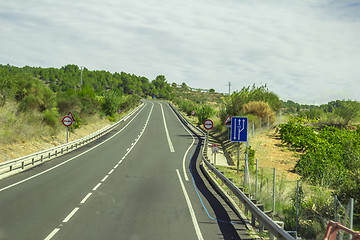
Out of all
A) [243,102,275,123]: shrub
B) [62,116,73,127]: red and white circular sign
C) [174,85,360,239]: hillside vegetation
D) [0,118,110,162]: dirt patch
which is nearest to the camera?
[174,85,360,239]: hillside vegetation

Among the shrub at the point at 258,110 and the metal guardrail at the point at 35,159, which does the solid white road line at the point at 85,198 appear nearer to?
the metal guardrail at the point at 35,159

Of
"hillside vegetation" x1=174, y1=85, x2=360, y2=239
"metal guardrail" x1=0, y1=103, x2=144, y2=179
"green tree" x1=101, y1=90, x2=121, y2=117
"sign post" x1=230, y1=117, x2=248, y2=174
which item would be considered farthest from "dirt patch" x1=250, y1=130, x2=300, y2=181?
"green tree" x1=101, y1=90, x2=121, y2=117

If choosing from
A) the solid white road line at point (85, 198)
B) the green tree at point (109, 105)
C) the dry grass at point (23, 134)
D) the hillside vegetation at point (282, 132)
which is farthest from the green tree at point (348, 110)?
the solid white road line at point (85, 198)

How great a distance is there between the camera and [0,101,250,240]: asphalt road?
27.0 ft

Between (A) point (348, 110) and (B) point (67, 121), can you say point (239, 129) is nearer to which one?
(B) point (67, 121)

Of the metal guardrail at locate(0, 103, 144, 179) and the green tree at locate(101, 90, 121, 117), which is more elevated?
the green tree at locate(101, 90, 121, 117)

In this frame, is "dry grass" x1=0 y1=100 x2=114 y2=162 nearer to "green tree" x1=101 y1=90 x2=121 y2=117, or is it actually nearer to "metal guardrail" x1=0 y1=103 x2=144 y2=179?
"metal guardrail" x1=0 y1=103 x2=144 y2=179

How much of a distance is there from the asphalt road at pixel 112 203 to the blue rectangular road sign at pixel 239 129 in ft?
9.52

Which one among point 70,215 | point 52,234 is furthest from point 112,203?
point 52,234

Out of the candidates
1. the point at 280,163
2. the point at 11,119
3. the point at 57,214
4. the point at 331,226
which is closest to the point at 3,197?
the point at 57,214

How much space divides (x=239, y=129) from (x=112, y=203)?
8.34 metres

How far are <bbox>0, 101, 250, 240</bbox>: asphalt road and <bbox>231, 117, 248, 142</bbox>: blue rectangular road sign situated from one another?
290 cm

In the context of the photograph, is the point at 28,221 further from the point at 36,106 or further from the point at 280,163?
the point at 36,106

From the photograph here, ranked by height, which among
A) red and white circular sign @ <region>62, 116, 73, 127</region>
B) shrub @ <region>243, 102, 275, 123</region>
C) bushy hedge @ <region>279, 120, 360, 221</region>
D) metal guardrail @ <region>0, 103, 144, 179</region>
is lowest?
metal guardrail @ <region>0, 103, 144, 179</region>
